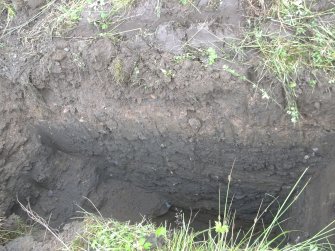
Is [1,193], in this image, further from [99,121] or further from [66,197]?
[99,121]

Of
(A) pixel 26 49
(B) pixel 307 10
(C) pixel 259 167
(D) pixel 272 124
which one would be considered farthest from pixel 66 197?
(B) pixel 307 10

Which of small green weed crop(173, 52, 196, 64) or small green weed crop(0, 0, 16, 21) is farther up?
small green weed crop(0, 0, 16, 21)

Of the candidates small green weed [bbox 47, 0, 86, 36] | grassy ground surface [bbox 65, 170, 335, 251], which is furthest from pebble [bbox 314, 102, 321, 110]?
small green weed [bbox 47, 0, 86, 36]

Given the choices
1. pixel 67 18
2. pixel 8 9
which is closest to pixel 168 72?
pixel 67 18

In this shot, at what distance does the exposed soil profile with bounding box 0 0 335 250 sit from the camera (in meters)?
2.81

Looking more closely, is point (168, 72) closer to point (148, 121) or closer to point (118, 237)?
point (148, 121)

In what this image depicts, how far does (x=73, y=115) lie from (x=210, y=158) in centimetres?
116

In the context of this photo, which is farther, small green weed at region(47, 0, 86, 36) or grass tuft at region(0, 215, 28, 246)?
grass tuft at region(0, 215, 28, 246)

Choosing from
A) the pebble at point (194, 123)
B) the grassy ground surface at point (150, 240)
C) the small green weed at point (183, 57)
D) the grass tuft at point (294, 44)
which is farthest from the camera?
the pebble at point (194, 123)

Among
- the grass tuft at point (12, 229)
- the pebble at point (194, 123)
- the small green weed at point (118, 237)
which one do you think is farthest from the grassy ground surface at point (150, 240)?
the grass tuft at point (12, 229)

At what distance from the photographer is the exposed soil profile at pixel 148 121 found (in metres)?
2.81

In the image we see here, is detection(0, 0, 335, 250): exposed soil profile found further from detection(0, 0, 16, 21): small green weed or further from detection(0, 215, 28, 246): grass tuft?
detection(0, 215, 28, 246): grass tuft

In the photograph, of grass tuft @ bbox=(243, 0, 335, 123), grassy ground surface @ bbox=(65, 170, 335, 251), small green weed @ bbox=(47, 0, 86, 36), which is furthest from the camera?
small green weed @ bbox=(47, 0, 86, 36)

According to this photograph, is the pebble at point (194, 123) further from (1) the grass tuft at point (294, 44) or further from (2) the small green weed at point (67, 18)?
(2) the small green weed at point (67, 18)
